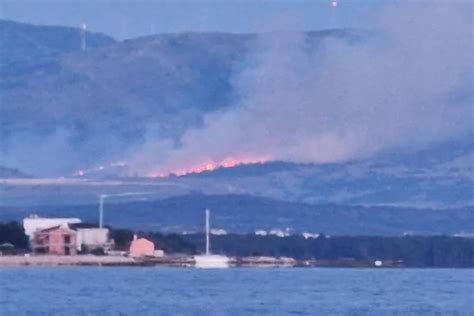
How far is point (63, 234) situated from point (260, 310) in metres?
39.7

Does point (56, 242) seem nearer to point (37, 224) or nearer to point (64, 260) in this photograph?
point (64, 260)

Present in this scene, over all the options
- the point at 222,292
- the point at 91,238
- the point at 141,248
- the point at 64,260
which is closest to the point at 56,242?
the point at 64,260

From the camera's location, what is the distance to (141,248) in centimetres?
11619

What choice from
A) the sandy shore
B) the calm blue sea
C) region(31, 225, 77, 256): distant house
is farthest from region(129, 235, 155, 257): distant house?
the calm blue sea

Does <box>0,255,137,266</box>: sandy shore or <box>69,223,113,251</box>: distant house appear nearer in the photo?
<box>0,255,137,266</box>: sandy shore

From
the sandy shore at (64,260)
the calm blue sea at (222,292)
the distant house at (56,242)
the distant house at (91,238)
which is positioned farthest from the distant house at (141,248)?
the calm blue sea at (222,292)

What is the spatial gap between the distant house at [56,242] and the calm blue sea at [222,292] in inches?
156

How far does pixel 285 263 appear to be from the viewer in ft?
393

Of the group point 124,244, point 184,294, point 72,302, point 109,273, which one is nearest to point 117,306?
point 72,302

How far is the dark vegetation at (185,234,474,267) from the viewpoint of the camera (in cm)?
12600

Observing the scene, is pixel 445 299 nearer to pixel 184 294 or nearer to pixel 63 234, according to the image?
pixel 184 294

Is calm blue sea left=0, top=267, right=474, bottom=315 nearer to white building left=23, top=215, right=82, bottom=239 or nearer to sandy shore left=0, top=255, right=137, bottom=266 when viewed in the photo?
sandy shore left=0, top=255, right=137, bottom=266

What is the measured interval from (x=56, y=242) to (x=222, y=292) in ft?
96.1

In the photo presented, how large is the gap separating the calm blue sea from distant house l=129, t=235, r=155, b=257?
5.88 metres
